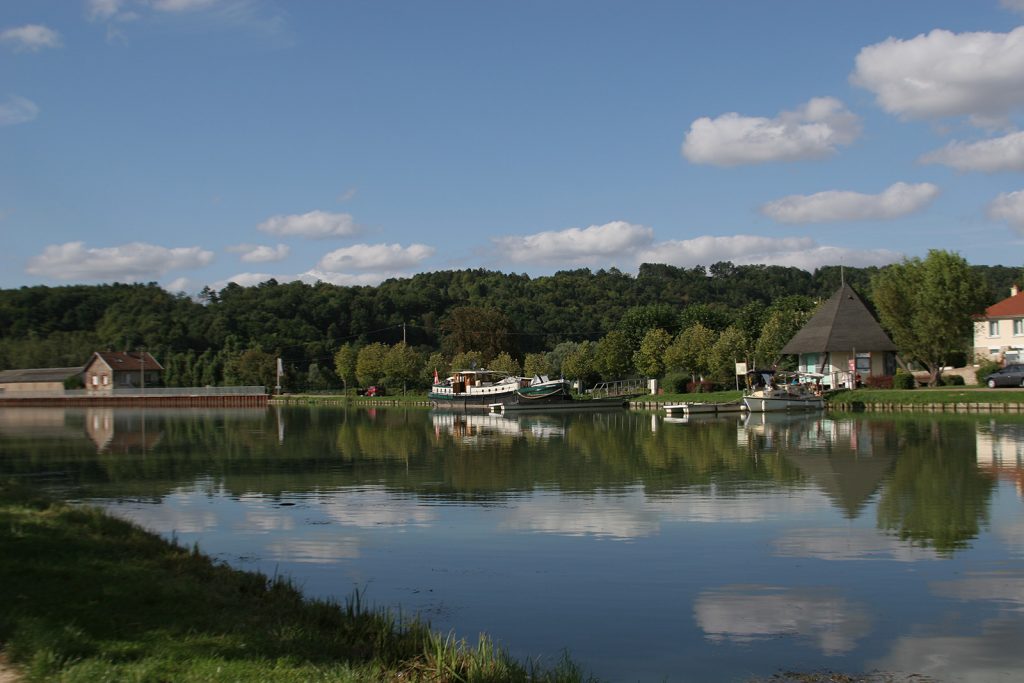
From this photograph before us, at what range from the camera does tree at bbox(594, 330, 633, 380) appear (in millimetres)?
83000

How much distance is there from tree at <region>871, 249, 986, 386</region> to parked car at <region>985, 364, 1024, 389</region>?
621 cm

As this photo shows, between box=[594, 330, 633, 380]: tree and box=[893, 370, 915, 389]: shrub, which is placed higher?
box=[594, 330, 633, 380]: tree

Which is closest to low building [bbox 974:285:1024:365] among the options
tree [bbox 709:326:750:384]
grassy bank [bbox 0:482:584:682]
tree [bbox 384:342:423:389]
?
tree [bbox 709:326:750:384]

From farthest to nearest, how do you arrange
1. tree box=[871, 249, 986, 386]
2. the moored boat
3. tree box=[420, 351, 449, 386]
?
tree box=[420, 351, 449, 386]
the moored boat
tree box=[871, 249, 986, 386]

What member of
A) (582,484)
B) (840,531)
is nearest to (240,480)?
(582,484)

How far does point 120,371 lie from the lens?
117375mm

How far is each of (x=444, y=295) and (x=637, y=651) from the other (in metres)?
136

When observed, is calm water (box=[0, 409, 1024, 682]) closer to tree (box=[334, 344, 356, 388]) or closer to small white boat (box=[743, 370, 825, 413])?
small white boat (box=[743, 370, 825, 413])

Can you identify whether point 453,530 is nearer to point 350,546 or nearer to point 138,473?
point 350,546

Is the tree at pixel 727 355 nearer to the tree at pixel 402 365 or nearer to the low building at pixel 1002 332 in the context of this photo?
the low building at pixel 1002 332

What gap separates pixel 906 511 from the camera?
1816 cm

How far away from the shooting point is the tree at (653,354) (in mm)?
77875

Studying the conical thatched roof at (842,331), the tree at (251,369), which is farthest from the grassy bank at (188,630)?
the tree at (251,369)

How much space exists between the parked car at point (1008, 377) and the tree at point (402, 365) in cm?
5901
